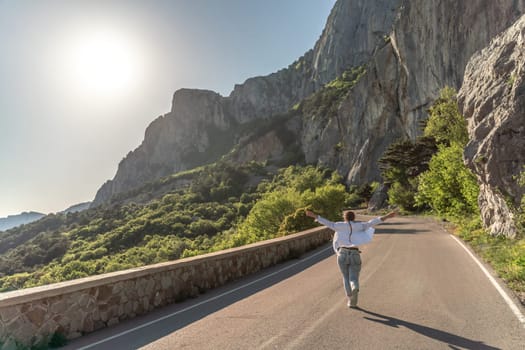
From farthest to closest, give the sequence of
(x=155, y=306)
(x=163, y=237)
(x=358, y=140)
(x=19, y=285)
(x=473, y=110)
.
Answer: (x=358, y=140), (x=163, y=237), (x=19, y=285), (x=473, y=110), (x=155, y=306)

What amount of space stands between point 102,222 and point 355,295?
106 metres

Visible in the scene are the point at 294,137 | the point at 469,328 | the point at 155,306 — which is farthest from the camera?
the point at 294,137

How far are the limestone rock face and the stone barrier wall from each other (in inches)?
416

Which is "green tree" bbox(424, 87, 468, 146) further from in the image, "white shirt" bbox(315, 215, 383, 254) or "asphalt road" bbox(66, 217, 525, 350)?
"white shirt" bbox(315, 215, 383, 254)

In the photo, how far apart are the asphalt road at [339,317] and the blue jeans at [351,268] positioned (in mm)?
390

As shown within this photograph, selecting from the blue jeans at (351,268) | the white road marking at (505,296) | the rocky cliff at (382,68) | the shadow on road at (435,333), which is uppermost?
the rocky cliff at (382,68)

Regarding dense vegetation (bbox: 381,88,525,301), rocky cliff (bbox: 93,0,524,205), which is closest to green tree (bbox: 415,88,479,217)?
dense vegetation (bbox: 381,88,525,301)

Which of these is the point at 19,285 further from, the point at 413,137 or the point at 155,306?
the point at 413,137

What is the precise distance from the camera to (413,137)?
64.3 metres

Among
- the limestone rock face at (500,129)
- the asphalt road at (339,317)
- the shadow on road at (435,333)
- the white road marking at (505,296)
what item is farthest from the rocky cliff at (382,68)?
the shadow on road at (435,333)

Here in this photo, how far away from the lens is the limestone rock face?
45.4 ft

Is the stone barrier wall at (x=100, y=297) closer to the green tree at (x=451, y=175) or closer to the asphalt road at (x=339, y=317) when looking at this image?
the asphalt road at (x=339, y=317)

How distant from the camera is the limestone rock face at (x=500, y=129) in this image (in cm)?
1384

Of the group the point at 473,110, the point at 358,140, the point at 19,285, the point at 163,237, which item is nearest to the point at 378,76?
the point at 358,140
